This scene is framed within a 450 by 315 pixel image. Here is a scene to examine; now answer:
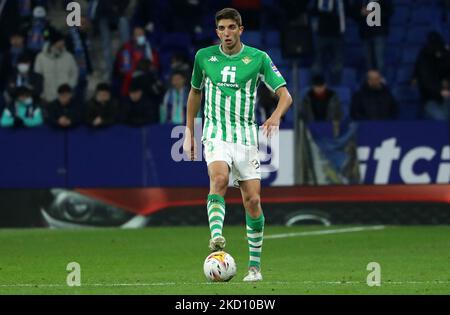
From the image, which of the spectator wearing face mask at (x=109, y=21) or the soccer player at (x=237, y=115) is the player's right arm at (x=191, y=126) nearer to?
the soccer player at (x=237, y=115)

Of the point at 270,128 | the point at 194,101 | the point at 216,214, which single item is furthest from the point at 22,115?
the point at 270,128

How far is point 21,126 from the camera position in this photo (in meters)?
20.2

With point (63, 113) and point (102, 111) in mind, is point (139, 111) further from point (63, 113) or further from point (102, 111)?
point (63, 113)

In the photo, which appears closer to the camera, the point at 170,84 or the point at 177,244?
the point at 177,244

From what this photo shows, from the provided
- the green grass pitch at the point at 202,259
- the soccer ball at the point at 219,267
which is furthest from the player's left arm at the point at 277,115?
the green grass pitch at the point at 202,259

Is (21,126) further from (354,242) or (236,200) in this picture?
(354,242)

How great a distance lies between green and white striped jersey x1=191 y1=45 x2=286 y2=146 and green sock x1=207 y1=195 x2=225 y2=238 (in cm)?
56

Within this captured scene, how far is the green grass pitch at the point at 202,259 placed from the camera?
10.8m

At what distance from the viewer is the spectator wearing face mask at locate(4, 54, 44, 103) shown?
2058 cm

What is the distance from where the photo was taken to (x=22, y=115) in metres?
20.2

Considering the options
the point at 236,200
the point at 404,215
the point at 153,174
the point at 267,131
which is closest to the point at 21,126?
the point at 153,174

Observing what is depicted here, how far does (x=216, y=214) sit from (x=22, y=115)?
9.63 meters

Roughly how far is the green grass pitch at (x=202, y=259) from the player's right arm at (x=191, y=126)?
1110mm
